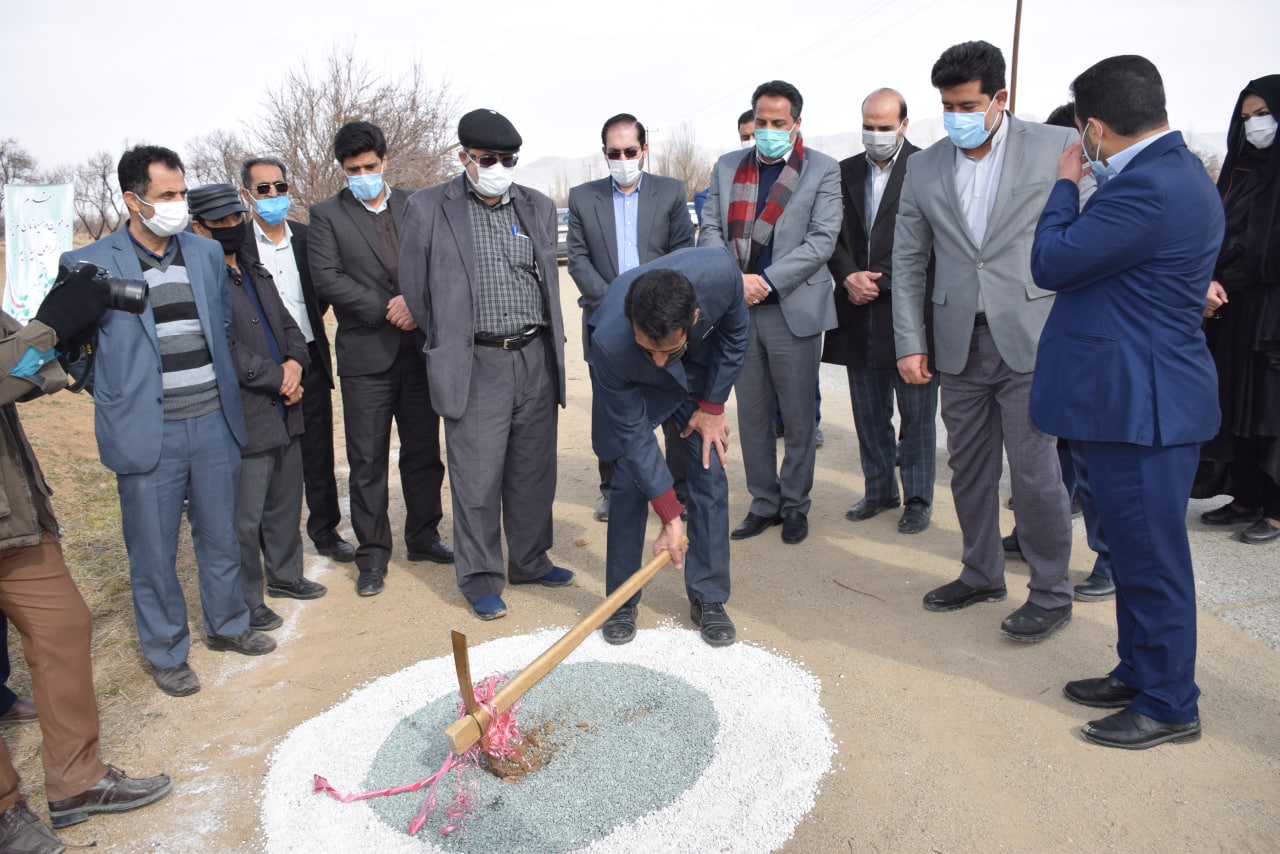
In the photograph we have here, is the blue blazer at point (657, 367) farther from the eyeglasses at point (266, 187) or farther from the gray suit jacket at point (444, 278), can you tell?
the eyeglasses at point (266, 187)

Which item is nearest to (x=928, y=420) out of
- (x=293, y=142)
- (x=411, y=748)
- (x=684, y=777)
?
(x=684, y=777)

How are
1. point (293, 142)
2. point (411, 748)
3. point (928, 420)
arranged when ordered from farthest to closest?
1. point (293, 142)
2. point (928, 420)
3. point (411, 748)

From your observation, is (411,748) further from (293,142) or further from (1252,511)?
(293,142)

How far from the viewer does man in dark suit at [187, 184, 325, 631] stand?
406 centimetres

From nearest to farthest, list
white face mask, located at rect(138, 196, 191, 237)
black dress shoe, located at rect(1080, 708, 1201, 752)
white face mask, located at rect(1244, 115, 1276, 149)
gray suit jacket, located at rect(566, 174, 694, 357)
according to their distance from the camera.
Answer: black dress shoe, located at rect(1080, 708, 1201, 752) → white face mask, located at rect(138, 196, 191, 237) → white face mask, located at rect(1244, 115, 1276, 149) → gray suit jacket, located at rect(566, 174, 694, 357)

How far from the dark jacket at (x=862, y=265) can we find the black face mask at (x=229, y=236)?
3.05 meters

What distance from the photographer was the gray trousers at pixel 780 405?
4.78 meters

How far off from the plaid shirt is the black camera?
55.6 inches

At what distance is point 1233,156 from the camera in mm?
4664

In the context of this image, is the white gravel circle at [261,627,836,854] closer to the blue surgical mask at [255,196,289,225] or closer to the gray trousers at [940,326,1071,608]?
the gray trousers at [940,326,1071,608]

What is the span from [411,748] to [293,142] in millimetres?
14827

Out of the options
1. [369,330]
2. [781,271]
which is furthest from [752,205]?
[369,330]

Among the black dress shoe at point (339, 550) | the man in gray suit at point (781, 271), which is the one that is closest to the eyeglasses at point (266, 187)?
the black dress shoe at point (339, 550)

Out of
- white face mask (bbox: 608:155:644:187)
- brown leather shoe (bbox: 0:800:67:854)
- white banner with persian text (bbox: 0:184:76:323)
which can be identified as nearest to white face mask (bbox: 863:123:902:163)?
white face mask (bbox: 608:155:644:187)
